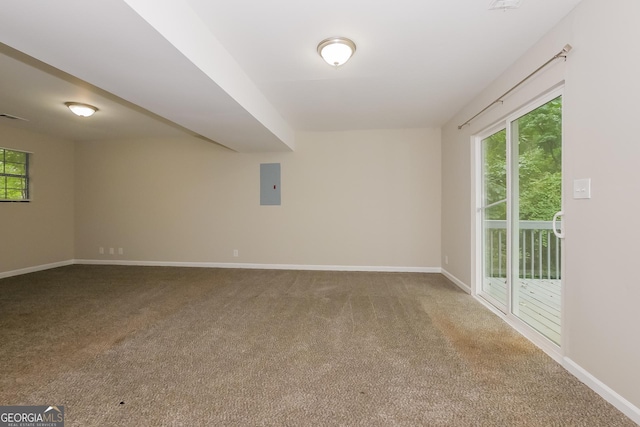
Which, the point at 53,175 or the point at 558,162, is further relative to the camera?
the point at 53,175

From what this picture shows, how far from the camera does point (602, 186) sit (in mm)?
1733

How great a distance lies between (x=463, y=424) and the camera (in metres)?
1.48

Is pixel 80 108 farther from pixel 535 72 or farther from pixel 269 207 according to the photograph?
pixel 535 72

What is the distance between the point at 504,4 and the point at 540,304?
2.43 meters

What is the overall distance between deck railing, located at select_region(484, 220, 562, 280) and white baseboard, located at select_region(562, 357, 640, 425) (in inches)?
25.2

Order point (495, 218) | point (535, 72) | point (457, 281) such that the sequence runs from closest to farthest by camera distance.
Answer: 1. point (535, 72)
2. point (495, 218)
3. point (457, 281)

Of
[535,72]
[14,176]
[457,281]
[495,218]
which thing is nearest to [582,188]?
[535,72]

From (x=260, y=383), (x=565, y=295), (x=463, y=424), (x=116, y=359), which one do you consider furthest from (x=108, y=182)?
(x=565, y=295)

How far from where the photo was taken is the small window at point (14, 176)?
479 cm

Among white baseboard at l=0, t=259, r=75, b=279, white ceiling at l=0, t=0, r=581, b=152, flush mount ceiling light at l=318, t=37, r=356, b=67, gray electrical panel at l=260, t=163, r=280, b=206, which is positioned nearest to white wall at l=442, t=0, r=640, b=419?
white ceiling at l=0, t=0, r=581, b=152

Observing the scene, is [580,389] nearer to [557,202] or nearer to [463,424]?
[463,424]

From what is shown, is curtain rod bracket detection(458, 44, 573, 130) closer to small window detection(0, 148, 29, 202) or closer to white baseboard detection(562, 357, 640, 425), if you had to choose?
white baseboard detection(562, 357, 640, 425)

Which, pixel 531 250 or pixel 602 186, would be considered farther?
pixel 531 250

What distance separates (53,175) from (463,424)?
23.9 ft
